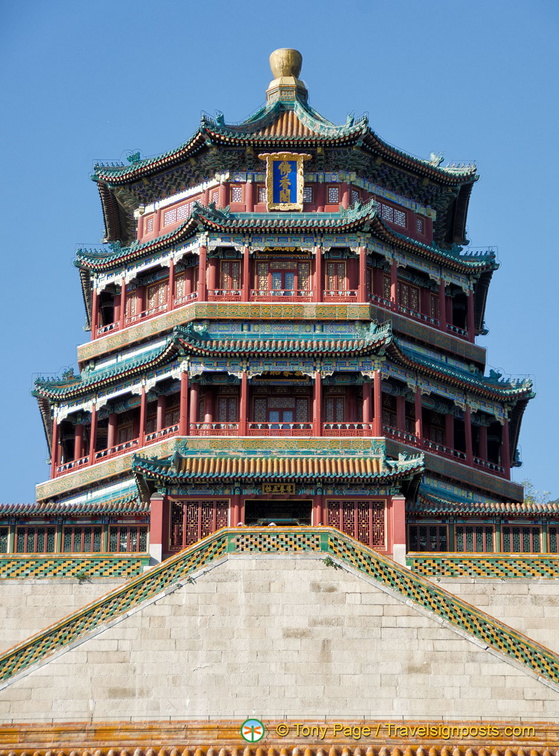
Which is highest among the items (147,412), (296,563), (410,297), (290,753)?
(410,297)

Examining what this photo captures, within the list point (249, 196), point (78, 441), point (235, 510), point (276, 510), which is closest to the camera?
point (235, 510)

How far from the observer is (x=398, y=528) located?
38844 mm

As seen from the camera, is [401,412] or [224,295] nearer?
[401,412]

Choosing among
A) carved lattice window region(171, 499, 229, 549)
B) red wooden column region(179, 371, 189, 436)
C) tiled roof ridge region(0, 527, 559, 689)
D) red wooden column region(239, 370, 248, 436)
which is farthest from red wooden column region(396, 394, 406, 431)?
tiled roof ridge region(0, 527, 559, 689)

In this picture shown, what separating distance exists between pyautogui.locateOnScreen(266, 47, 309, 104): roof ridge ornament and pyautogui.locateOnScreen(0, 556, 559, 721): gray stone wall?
69.2ft

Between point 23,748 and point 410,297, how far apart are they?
21.6 meters

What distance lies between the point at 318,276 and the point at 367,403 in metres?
4.31

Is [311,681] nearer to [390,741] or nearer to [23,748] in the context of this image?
[390,741]

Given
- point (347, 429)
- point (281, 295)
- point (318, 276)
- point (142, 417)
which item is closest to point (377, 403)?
point (347, 429)

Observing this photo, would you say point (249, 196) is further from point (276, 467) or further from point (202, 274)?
point (276, 467)

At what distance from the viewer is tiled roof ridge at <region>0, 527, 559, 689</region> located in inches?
1185

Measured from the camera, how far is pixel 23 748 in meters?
29.0

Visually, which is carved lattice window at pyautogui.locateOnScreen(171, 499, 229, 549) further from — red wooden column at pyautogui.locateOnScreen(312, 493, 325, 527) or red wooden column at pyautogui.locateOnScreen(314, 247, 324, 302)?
red wooden column at pyautogui.locateOnScreen(314, 247, 324, 302)

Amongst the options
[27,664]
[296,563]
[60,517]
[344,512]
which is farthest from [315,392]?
[27,664]
